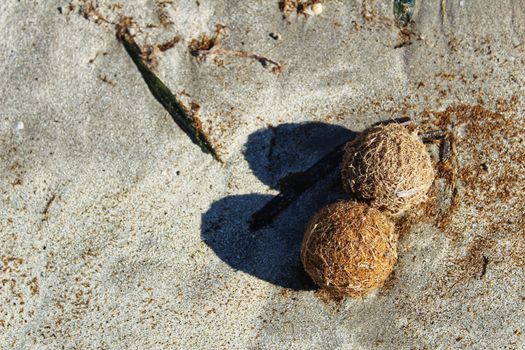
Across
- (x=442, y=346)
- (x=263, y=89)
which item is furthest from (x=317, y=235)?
(x=442, y=346)

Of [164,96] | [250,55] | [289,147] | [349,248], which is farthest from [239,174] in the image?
[349,248]

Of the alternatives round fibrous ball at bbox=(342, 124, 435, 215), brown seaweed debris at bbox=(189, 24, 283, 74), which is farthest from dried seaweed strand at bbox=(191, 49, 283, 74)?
round fibrous ball at bbox=(342, 124, 435, 215)

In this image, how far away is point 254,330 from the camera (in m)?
4.94

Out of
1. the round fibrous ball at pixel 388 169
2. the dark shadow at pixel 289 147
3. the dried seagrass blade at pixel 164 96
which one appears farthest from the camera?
the dark shadow at pixel 289 147

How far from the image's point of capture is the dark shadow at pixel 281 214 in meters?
4.98

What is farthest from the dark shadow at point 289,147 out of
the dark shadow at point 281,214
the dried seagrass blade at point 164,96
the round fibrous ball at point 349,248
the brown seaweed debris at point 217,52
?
the round fibrous ball at point 349,248

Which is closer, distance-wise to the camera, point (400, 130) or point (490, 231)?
point (400, 130)

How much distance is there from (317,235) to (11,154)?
2.86 metres

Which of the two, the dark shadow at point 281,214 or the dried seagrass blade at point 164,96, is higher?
the dried seagrass blade at point 164,96

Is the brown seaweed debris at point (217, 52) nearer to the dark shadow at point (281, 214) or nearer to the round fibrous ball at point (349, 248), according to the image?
the dark shadow at point (281, 214)

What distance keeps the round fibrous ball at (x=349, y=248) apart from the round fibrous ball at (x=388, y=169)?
14cm

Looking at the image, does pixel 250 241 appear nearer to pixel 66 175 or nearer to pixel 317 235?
pixel 317 235

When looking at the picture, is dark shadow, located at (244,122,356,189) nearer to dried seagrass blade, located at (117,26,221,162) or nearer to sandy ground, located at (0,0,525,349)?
sandy ground, located at (0,0,525,349)

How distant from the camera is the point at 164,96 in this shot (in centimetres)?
488
